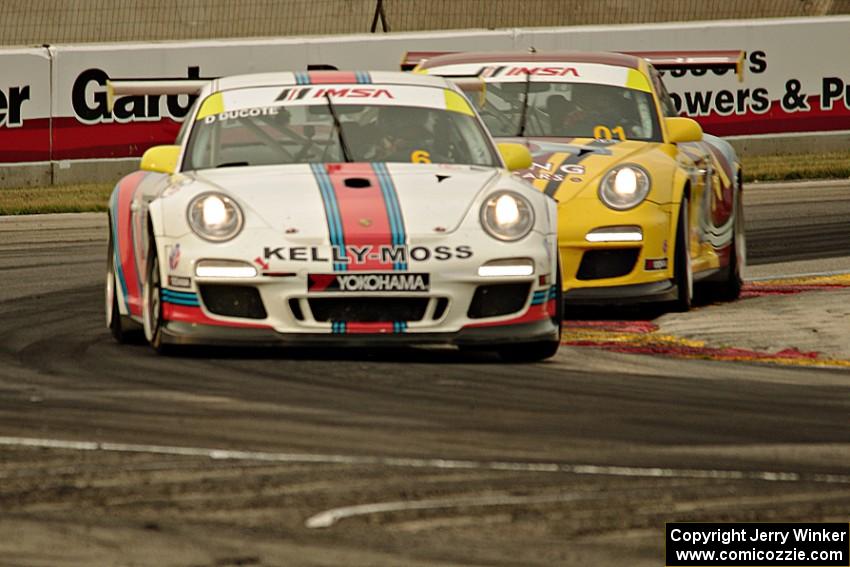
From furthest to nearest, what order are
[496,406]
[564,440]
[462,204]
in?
[462,204], [496,406], [564,440]

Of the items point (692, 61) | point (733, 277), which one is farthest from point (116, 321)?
point (692, 61)

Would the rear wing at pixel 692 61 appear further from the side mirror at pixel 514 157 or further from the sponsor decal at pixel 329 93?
the side mirror at pixel 514 157

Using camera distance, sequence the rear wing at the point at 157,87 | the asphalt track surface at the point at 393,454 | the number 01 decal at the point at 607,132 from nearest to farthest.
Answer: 1. the asphalt track surface at the point at 393,454
2. the rear wing at the point at 157,87
3. the number 01 decal at the point at 607,132

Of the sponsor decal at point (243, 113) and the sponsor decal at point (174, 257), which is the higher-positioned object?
the sponsor decal at point (243, 113)

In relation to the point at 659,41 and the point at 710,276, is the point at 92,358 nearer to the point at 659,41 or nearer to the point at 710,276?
the point at 710,276

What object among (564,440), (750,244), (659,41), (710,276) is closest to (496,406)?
(564,440)

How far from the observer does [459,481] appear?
572 cm

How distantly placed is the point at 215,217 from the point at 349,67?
12.4m

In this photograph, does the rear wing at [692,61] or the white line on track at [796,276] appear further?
the rear wing at [692,61]

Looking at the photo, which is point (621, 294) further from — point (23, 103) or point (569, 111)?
point (23, 103)

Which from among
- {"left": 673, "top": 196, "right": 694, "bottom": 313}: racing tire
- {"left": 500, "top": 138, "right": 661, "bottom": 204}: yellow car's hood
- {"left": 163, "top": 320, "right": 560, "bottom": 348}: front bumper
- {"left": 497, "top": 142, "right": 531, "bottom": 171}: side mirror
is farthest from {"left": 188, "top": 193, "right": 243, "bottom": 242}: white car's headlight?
{"left": 673, "top": 196, "right": 694, "bottom": 313}: racing tire

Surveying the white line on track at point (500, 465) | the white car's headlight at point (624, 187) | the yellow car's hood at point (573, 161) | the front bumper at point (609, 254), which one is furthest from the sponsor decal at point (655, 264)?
the white line on track at point (500, 465)

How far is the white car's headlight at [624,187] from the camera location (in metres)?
10.1

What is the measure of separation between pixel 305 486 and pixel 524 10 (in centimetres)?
1978
